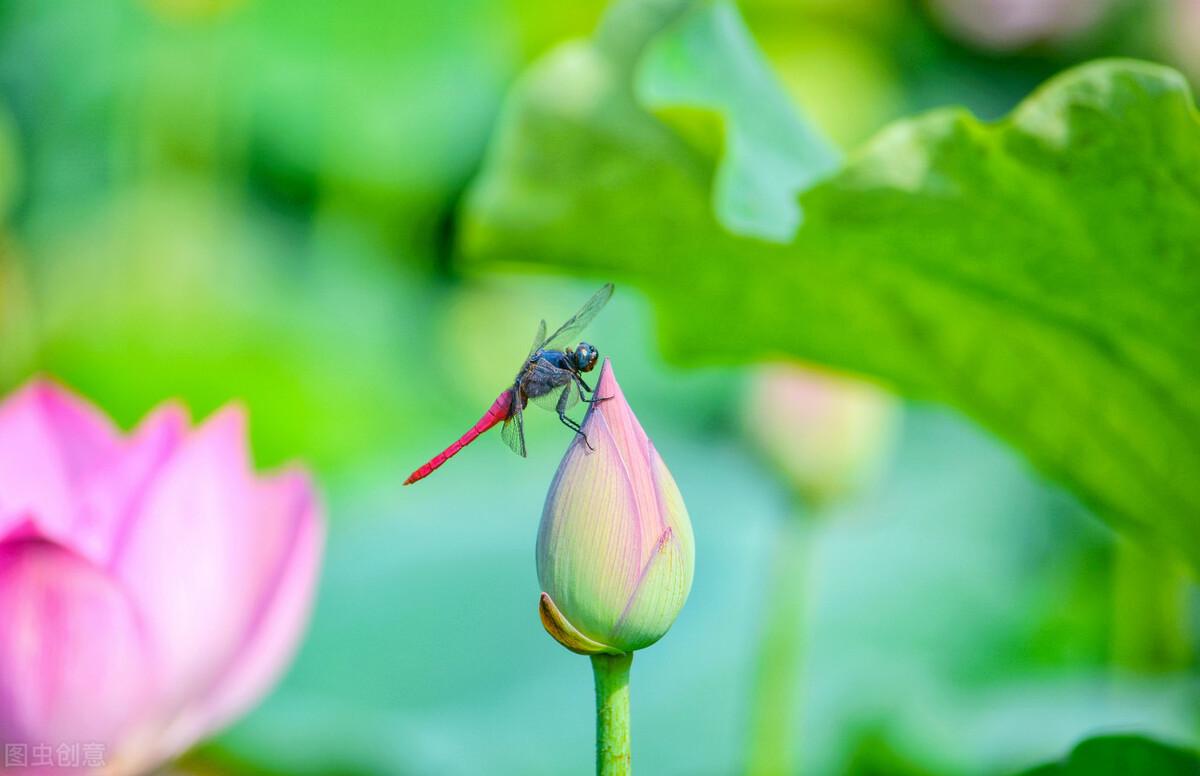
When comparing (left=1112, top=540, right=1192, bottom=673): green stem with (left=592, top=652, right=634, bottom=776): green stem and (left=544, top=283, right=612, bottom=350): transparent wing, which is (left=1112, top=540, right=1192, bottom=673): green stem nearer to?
(left=544, top=283, right=612, bottom=350): transparent wing

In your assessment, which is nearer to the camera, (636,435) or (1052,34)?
(636,435)

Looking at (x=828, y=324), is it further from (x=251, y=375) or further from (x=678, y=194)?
(x=251, y=375)

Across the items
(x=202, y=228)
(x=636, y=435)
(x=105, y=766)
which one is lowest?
(x=202, y=228)

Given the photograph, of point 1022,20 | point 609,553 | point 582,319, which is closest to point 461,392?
point 582,319

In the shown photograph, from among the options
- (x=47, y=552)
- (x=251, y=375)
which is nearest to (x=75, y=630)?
(x=47, y=552)

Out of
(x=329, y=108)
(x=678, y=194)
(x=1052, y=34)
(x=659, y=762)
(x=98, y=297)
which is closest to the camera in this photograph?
(x=678, y=194)

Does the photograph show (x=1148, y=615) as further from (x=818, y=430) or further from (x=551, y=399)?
(x=551, y=399)
